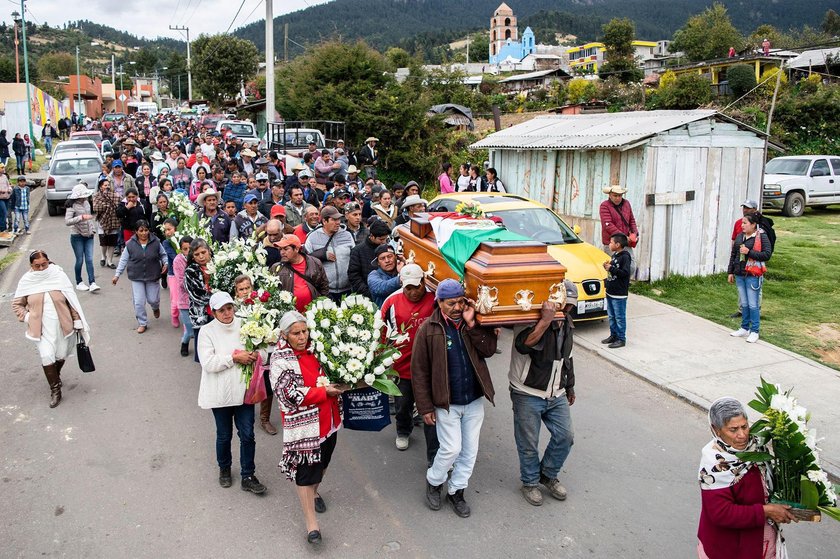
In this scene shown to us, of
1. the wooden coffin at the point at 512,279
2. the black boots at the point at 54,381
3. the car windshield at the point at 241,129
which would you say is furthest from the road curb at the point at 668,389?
the car windshield at the point at 241,129

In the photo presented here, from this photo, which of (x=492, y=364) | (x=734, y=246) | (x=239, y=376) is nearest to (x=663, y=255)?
(x=734, y=246)

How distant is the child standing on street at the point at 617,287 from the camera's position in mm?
8727

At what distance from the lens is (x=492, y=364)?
8617mm

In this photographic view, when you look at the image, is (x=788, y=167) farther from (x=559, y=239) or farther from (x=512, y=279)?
(x=512, y=279)

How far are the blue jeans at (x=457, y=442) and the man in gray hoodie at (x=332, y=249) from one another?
3.01m

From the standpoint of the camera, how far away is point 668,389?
7832mm

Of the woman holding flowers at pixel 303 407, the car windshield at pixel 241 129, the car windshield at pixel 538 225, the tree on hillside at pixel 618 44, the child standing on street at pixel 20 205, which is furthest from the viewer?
the tree on hillside at pixel 618 44

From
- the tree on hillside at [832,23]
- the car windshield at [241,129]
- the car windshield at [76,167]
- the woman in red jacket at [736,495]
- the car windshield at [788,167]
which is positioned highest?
the tree on hillside at [832,23]

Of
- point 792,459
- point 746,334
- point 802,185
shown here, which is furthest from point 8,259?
point 802,185

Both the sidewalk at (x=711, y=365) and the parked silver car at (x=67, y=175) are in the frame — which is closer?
the sidewalk at (x=711, y=365)

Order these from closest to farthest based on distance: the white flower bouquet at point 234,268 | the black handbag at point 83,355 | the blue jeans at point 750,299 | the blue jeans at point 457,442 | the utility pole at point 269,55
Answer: the blue jeans at point 457,442 < the white flower bouquet at point 234,268 < the black handbag at point 83,355 < the blue jeans at point 750,299 < the utility pole at point 269,55

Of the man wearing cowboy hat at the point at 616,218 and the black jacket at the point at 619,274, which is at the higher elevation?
the man wearing cowboy hat at the point at 616,218

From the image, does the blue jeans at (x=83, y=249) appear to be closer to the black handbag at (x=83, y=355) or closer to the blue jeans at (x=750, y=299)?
the black handbag at (x=83, y=355)

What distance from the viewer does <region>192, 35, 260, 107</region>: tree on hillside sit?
5159cm
